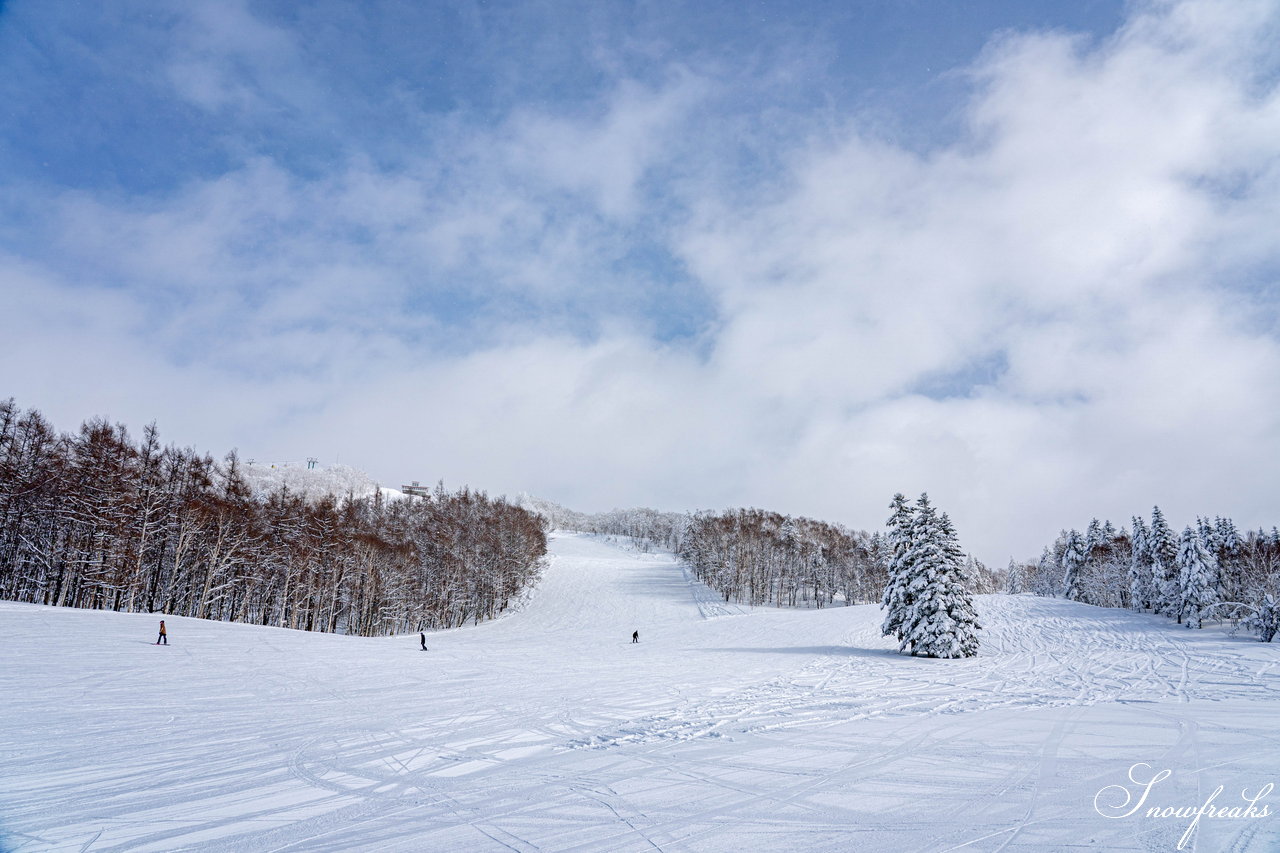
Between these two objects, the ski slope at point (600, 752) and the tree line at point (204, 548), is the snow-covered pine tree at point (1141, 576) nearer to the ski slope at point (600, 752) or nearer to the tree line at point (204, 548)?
the ski slope at point (600, 752)

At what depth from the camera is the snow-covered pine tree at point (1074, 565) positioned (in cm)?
7738

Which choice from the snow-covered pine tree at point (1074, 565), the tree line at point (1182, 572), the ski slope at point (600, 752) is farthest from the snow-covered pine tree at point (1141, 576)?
the ski slope at point (600, 752)

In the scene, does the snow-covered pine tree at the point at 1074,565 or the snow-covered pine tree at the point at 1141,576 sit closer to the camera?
the snow-covered pine tree at the point at 1141,576

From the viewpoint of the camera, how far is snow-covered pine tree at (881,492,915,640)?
102 feet

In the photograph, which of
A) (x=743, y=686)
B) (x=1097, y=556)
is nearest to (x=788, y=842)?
(x=743, y=686)

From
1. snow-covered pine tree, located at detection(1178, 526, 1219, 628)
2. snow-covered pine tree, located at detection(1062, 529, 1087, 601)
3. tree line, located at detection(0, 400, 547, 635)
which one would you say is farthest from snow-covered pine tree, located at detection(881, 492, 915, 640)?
snow-covered pine tree, located at detection(1062, 529, 1087, 601)

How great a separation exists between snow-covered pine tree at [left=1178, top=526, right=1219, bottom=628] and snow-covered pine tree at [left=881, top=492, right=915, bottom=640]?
1371 inches

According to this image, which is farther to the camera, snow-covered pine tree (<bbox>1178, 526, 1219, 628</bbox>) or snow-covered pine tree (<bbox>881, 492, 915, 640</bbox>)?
snow-covered pine tree (<bbox>1178, 526, 1219, 628</bbox>)

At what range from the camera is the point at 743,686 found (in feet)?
59.2

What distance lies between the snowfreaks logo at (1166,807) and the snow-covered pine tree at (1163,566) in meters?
61.9

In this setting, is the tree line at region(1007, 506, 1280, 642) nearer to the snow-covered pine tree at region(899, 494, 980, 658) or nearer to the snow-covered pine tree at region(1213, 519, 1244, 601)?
the snow-covered pine tree at region(1213, 519, 1244, 601)

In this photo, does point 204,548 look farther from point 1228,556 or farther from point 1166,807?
point 1228,556

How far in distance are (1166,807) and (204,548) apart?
53.9 meters

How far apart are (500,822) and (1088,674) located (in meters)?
25.8
